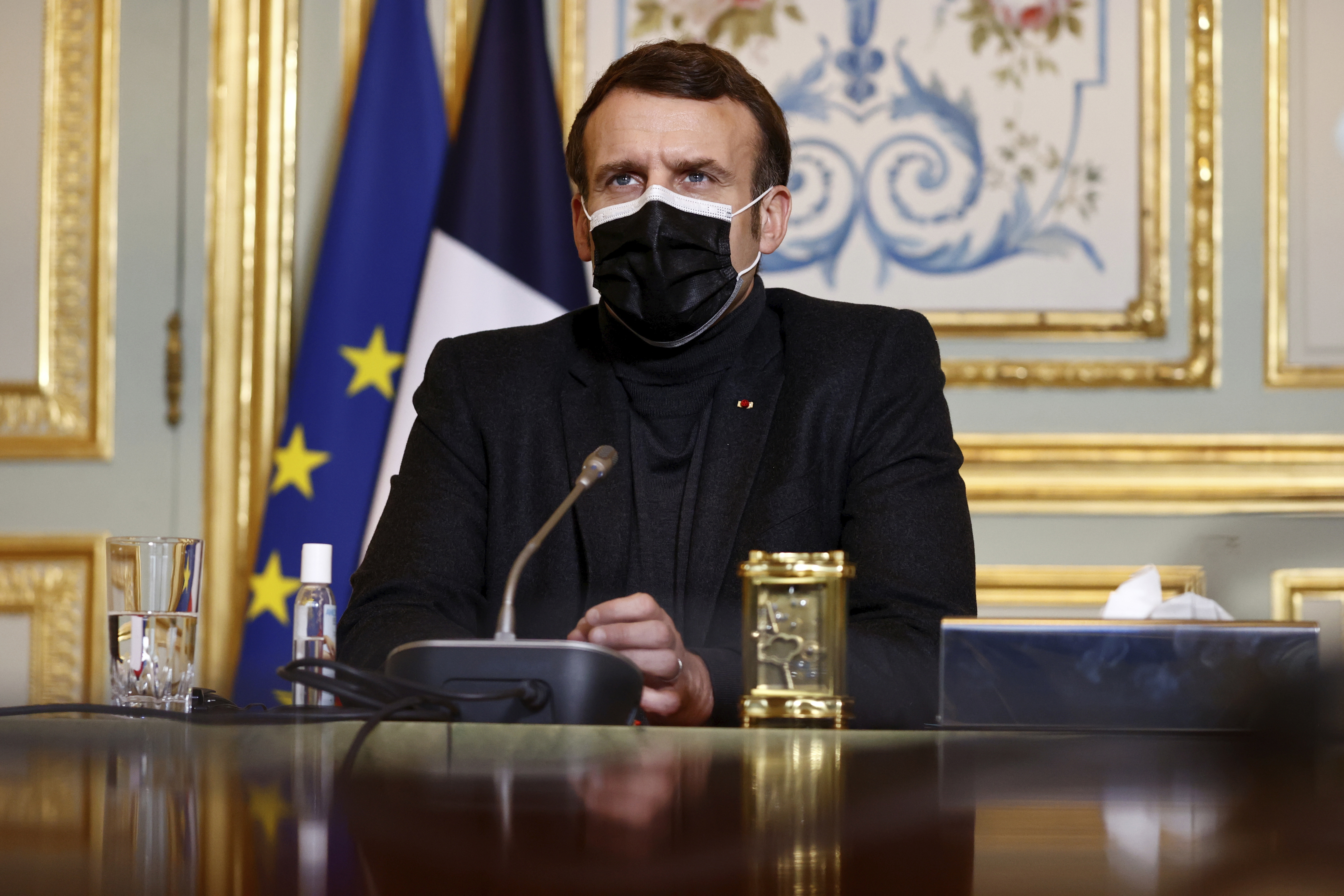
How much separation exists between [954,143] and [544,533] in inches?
90.8

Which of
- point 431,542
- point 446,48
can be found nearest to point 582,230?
point 431,542

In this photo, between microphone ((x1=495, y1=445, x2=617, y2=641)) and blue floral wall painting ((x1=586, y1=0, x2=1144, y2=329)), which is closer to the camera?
microphone ((x1=495, y1=445, x2=617, y2=641))

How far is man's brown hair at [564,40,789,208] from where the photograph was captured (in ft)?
5.96

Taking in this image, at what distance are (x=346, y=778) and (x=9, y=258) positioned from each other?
3107 mm

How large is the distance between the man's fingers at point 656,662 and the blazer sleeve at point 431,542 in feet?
1.15

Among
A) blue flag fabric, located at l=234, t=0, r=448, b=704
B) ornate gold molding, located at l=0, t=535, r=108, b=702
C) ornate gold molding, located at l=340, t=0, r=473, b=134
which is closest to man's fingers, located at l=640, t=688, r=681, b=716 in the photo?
blue flag fabric, located at l=234, t=0, r=448, b=704

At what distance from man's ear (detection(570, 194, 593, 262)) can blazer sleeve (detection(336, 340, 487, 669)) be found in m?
0.25

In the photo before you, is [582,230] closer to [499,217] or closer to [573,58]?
[499,217]

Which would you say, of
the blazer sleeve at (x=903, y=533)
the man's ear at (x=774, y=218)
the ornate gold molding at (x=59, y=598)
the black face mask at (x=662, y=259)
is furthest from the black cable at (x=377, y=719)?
the ornate gold molding at (x=59, y=598)

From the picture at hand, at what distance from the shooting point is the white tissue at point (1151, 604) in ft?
5.68

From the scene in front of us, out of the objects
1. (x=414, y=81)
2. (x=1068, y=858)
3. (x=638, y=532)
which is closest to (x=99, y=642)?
(x=414, y=81)

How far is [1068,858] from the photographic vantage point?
43 centimetres

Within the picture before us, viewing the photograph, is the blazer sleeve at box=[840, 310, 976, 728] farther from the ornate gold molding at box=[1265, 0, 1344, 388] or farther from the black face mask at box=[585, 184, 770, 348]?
the ornate gold molding at box=[1265, 0, 1344, 388]

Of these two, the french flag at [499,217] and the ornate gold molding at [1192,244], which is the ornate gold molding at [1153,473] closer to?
the ornate gold molding at [1192,244]
